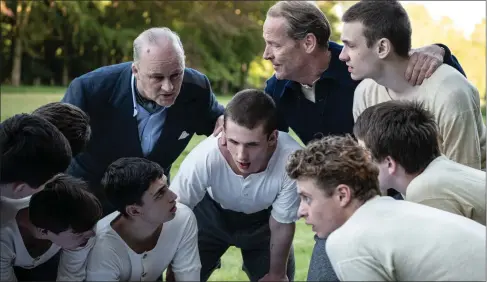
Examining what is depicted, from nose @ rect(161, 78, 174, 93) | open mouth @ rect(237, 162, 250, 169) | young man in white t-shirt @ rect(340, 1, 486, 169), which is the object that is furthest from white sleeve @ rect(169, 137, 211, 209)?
young man in white t-shirt @ rect(340, 1, 486, 169)

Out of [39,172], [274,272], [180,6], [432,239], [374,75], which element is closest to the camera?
[432,239]

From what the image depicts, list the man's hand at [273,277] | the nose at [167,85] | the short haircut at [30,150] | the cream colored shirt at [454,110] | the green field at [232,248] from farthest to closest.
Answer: the green field at [232,248] < the man's hand at [273,277] < the nose at [167,85] < the cream colored shirt at [454,110] < the short haircut at [30,150]

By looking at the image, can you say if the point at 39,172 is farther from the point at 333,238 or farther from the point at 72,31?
the point at 72,31

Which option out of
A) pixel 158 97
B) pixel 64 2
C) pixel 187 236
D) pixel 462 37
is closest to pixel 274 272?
pixel 187 236

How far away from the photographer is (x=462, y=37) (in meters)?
3.67

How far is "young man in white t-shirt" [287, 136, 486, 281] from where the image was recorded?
1275 mm

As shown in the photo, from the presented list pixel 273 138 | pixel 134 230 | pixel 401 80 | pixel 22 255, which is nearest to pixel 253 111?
pixel 273 138

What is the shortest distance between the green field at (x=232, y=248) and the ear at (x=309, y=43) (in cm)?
80

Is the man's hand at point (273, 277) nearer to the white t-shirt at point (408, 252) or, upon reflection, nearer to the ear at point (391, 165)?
the ear at point (391, 165)

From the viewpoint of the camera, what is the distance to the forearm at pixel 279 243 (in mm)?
2285

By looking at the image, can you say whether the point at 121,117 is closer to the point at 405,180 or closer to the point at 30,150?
the point at 30,150

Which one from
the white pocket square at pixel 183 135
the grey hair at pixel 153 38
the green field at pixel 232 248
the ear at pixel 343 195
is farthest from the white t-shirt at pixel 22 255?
the ear at pixel 343 195

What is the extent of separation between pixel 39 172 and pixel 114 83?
0.63 metres

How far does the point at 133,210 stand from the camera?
2166mm
